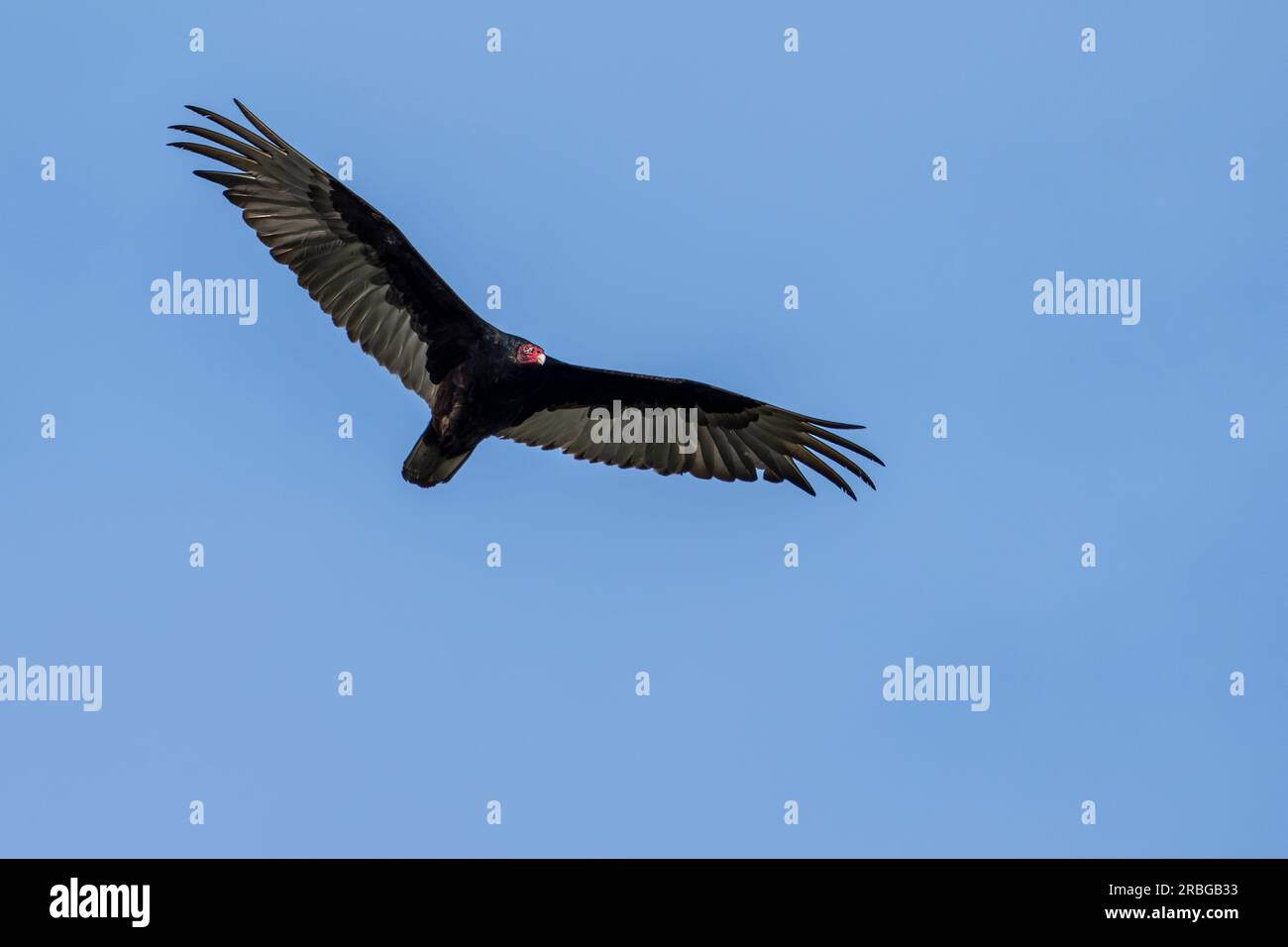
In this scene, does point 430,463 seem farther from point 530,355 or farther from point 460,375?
point 530,355

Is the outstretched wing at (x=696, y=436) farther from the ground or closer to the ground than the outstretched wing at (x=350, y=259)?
closer to the ground

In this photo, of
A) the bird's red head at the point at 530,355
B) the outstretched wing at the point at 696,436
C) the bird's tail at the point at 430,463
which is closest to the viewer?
the bird's red head at the point at 530,355

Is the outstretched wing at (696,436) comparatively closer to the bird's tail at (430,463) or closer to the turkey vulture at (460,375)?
the turkey vulture at (460,375)

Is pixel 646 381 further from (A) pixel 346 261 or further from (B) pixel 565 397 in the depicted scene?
(A) pixel 346 261

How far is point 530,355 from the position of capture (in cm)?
1565

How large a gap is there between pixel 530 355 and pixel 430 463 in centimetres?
168

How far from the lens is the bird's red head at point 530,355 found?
15648 mm

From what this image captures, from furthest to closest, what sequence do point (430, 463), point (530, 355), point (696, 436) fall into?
point (696, 436)
point (430, 463)
point (530, 355)

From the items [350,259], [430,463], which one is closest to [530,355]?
[430,463]

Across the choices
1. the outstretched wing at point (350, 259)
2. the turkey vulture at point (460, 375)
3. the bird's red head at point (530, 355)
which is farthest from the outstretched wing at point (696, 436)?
the outstretched wing at point (350, 259)

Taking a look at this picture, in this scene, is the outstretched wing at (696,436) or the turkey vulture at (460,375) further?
the outstretched wing at (696,436)

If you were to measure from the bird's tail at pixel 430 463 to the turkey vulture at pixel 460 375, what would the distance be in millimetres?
15

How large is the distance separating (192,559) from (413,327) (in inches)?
153

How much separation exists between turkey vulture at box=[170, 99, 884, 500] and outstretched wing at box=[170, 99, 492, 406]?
0.01m
